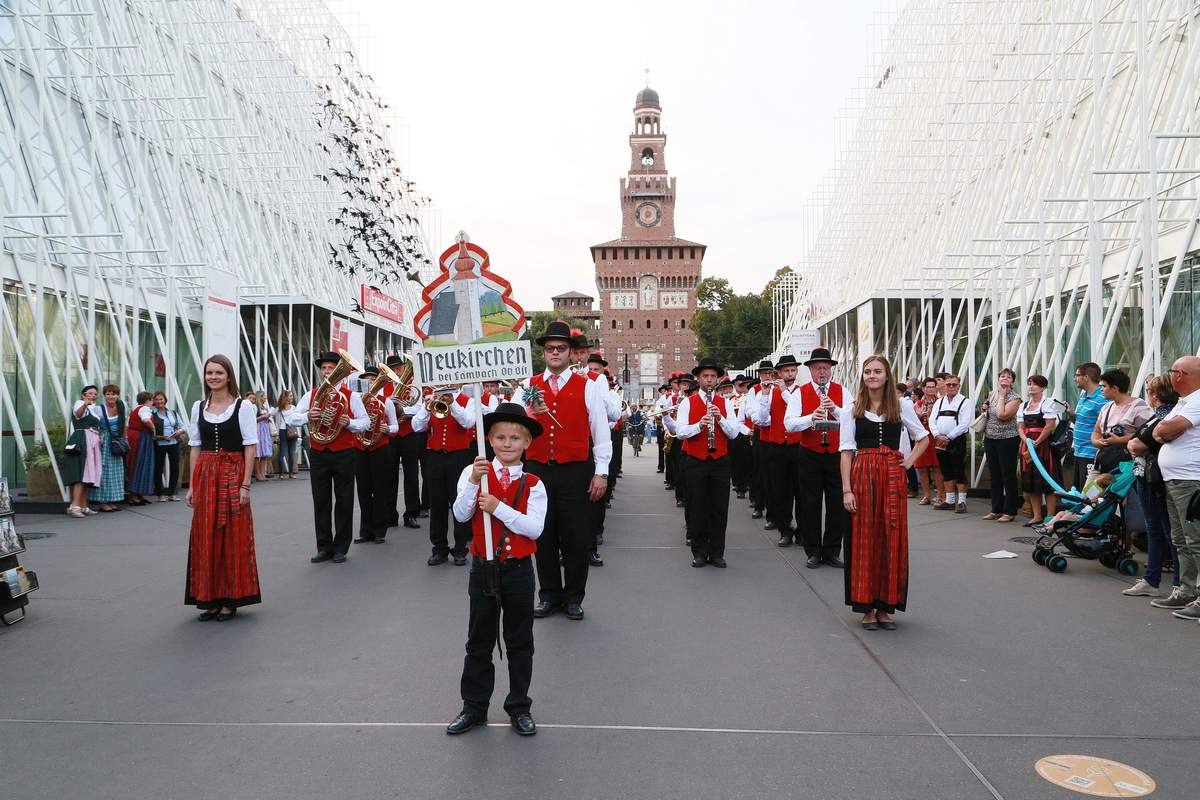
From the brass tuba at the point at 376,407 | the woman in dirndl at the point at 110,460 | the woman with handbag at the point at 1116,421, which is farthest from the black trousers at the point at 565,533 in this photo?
the woman in dirndl at the point at 110,460

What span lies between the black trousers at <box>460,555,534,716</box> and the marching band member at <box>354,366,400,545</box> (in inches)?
224

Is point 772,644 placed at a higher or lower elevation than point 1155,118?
lower

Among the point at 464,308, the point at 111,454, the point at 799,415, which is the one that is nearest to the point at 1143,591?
the point at 799,415

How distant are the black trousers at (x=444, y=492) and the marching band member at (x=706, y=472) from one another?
2.22 meters

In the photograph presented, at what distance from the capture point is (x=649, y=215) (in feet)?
381

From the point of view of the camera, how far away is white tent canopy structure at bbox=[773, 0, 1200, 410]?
11781 mm

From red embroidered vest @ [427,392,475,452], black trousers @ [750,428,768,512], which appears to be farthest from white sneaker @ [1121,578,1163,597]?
red embroidered vest @ [427,392,475,452]

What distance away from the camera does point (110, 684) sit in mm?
4785

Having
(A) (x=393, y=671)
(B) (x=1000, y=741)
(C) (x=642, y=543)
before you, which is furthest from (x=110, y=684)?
(C) (x=642, y=543)

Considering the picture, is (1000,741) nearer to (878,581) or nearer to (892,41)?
(878,581)

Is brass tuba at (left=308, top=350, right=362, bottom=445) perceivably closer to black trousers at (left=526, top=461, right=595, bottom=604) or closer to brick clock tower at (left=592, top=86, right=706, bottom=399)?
black trousers at (left=526, top=461, right=595, bottom=604)

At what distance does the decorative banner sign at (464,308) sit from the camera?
473 centimetres

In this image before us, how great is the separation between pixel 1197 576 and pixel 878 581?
93.3 inches

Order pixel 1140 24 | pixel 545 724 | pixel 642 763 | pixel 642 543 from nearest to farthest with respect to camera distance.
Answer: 1. pixel 642 763
2. pixel 545 724
3. pixel 642 543
4. pixel 1140 24
